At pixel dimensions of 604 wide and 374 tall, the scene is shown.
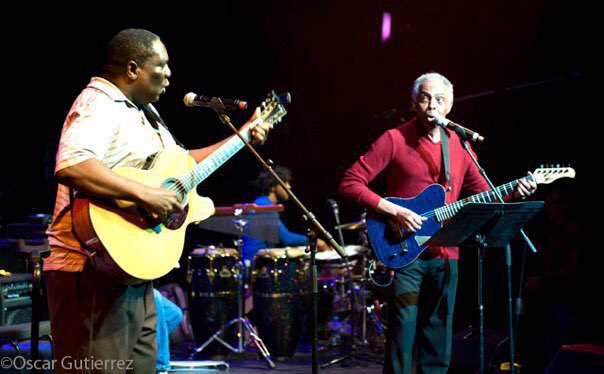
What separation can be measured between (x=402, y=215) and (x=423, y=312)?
0.69 metres

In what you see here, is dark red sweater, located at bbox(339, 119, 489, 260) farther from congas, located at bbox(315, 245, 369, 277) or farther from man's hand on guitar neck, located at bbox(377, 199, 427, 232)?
congas, located at bbox(315, 245, 369, 277)

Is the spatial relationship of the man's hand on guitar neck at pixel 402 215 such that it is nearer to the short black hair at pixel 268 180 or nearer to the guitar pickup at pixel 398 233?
the guitar pickup at pixel 398 233

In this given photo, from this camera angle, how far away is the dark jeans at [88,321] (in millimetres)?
2799

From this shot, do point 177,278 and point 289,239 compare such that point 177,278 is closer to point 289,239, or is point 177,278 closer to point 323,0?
point 289,239

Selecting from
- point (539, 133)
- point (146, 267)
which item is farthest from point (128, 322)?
point (539, 133)

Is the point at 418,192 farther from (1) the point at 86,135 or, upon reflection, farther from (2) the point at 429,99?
(1) the point at 86,135

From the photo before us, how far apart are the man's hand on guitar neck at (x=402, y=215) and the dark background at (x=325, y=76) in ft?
11.4

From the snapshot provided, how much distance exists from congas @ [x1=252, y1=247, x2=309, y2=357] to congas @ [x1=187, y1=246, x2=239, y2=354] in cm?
38

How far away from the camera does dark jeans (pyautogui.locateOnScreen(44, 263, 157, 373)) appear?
2.80 metres

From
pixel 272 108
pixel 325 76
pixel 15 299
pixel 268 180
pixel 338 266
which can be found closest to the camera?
pixel 272 108

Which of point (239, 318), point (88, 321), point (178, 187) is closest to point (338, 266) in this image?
point (239, 318)

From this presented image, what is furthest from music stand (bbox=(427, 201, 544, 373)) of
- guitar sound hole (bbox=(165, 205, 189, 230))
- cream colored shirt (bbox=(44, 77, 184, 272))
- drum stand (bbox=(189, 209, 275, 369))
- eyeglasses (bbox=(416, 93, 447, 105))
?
drum stand (bbox=(189, 209, 275, 369))

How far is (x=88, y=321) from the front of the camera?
9.21 feet

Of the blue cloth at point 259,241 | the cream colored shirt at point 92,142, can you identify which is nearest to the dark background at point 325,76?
the blue cloth at point 259,241
